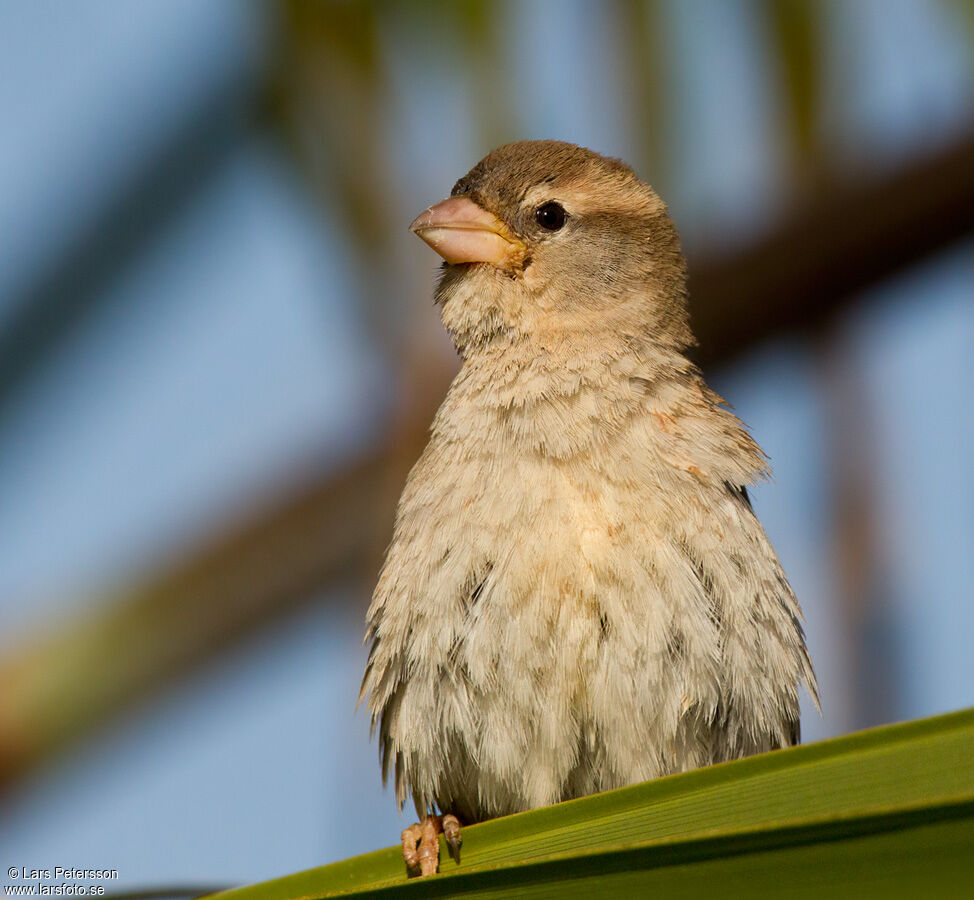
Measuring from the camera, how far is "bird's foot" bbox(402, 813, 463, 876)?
6.70 ft

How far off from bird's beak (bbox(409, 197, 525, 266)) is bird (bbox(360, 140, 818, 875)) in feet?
0.36

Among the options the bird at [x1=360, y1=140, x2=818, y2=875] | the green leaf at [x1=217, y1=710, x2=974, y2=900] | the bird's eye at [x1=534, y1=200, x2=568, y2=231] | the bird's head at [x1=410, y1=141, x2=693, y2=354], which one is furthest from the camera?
the bird's eye at [x1=534, y1=200, x2=568, y2=231]

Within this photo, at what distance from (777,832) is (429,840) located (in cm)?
132

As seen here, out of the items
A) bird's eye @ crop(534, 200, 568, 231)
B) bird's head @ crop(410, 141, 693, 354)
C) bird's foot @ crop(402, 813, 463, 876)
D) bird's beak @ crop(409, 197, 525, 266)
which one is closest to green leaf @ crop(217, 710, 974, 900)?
bird's foot @ crop(402, 813, 463, 876)

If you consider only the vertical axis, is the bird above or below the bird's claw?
above

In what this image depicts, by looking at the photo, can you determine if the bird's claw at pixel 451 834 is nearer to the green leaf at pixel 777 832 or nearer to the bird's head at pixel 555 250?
the green leaf at pixel 777 832

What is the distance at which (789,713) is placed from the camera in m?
2.79

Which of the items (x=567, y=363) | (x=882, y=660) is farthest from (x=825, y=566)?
(x=567, y=363)

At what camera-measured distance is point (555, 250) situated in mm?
3289

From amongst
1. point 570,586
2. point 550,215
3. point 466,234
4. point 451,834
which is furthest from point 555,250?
point 451,834

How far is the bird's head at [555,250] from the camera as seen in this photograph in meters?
3.18

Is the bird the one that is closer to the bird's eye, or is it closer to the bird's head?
the bird's head

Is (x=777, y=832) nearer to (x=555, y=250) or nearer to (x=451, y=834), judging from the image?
(x=451, y=834)

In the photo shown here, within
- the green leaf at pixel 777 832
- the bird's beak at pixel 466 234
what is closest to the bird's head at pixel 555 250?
the bird's beak at pixel 466 234
